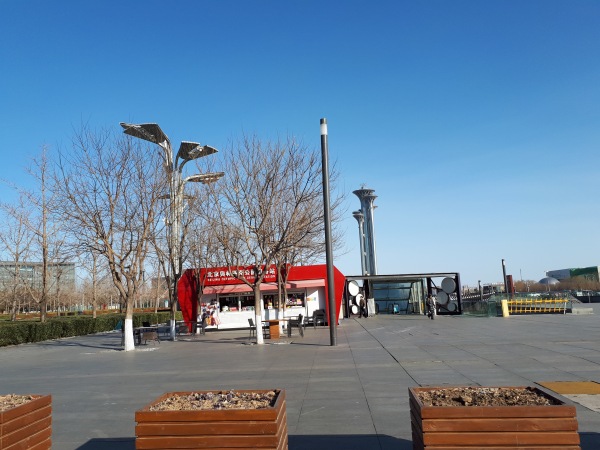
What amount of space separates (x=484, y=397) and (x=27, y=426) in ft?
13.6

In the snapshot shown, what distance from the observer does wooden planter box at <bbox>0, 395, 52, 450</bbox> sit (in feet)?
14.1

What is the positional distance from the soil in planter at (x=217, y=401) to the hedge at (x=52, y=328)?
22392 mm

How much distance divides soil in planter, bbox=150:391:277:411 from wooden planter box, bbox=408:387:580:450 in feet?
4.55

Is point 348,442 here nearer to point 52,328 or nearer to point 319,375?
point 319,375

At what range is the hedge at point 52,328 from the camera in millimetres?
23436

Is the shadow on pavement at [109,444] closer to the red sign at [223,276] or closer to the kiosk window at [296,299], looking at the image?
the red sign at [223,276]

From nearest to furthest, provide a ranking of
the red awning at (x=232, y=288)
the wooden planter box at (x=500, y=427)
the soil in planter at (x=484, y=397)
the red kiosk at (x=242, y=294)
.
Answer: the wooden planter box at (x=500, y=427), the soil in planter at (x=484, y=397), the red awning at (x=232, y=288), the red kiosk at (x=242, y=294)

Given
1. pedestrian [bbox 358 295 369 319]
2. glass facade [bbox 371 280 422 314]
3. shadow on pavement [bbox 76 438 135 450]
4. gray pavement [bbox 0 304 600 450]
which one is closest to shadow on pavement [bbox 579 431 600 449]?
gray pavement [bbox 0 304 600 450]

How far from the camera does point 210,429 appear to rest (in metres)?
3.87

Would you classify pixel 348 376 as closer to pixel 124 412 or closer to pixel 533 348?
pixel 124 412

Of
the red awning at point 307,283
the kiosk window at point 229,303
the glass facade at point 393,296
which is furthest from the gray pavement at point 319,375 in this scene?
the glass facade at point 393,296

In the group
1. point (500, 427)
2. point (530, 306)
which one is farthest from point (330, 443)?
point (530, 306)

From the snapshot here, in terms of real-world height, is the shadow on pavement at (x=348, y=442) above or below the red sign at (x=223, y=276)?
below

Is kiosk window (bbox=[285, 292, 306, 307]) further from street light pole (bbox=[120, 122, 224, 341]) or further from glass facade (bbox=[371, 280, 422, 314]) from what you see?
glass facade (bbox=[371, 280, 422, 314])
